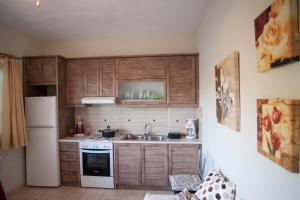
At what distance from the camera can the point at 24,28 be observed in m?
3.78

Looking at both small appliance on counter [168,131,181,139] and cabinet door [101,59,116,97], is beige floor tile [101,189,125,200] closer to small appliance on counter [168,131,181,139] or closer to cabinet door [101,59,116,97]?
small appliance on counter [168,131,181,139]

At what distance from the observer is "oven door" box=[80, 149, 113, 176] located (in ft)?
12.3

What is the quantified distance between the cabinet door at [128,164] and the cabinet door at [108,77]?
1.01 m

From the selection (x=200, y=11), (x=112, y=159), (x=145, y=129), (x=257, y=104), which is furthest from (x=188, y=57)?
(x=257, y=104)

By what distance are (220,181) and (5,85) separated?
3.42m

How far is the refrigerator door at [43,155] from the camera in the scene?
3.82 metres

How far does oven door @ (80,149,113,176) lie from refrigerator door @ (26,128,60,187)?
0.48 metres

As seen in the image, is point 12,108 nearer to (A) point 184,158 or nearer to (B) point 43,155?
(B) point 43,155

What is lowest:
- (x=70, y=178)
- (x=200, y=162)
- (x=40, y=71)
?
(x=70, y=178)

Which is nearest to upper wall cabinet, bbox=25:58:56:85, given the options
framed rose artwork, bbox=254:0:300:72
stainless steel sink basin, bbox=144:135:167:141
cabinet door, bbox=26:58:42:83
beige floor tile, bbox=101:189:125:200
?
cabinet door, bbox=26:58:42:83

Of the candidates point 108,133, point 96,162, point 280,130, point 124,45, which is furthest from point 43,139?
point 280,130

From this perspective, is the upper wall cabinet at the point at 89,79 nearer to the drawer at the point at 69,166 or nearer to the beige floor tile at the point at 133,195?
the drawer at the point at 69,166

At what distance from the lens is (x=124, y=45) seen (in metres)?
4.30

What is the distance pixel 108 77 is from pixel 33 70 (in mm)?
1379
